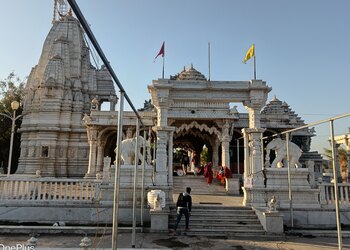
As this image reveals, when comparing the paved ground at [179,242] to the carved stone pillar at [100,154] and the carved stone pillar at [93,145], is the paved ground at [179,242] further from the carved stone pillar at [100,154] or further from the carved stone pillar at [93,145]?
the carved stone pillar at [100,154]

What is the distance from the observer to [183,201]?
25.7 feet

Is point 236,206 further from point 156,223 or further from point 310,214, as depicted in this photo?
point 156,223

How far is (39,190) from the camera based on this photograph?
9.27 meters

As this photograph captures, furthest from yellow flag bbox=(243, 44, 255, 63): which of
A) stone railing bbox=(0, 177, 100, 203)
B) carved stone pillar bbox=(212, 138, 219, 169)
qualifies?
carved stone pillar bbox=(212, 138, 219, 169)

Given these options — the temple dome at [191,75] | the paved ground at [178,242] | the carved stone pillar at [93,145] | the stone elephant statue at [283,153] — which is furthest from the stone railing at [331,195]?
the carved stone pillar at [93,145]

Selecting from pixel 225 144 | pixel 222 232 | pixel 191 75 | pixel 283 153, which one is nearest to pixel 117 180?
pixel 222 232

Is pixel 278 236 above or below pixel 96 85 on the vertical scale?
below

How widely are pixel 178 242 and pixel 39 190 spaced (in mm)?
5416

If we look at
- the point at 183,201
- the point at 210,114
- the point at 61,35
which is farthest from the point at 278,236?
the point at 61,35

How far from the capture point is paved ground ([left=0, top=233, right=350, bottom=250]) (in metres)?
6.54

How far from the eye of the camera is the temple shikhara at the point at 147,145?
9078mm

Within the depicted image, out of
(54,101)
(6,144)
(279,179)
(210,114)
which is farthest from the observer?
(6,144)

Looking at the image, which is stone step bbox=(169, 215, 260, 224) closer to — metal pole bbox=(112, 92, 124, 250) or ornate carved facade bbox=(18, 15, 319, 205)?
metal pole bbox=(112, 92, 124, 250)

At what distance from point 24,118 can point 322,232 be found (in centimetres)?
2715
